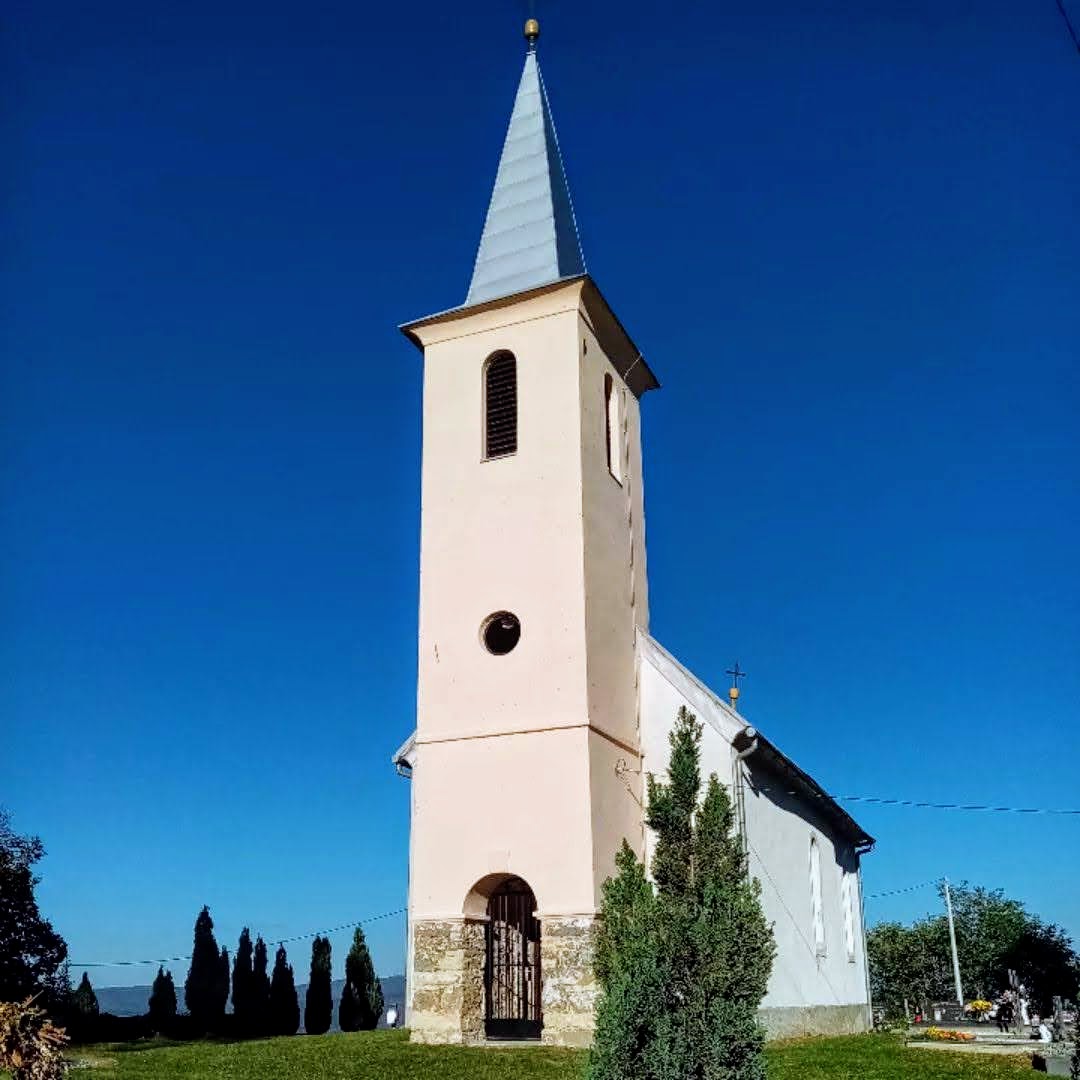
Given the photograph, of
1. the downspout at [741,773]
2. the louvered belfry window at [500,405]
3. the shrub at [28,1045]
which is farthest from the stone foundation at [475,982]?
the shrub at [28,1045]

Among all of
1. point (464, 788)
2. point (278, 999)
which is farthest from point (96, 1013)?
point (464, 788)

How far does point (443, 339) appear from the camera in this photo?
806 inches

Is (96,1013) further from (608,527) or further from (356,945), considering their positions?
(608,527)

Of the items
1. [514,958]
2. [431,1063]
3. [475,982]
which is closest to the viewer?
[431,1063]

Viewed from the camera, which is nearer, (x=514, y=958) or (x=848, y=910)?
(x=514, y=958)

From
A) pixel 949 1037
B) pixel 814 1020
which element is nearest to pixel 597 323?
pixel 814 1020

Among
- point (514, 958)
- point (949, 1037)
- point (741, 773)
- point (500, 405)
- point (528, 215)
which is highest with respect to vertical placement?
point (528, 215)

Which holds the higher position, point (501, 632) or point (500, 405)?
point (500, 405)

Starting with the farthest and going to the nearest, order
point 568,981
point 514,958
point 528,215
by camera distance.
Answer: point 528,215 < point 514,958 < point 568,981

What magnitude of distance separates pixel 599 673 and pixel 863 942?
40.8 feet

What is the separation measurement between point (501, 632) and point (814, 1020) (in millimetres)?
9047

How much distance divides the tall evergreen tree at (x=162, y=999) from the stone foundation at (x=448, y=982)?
14.1 m

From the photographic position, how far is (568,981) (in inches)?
620

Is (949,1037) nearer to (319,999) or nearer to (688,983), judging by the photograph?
(319,999)
